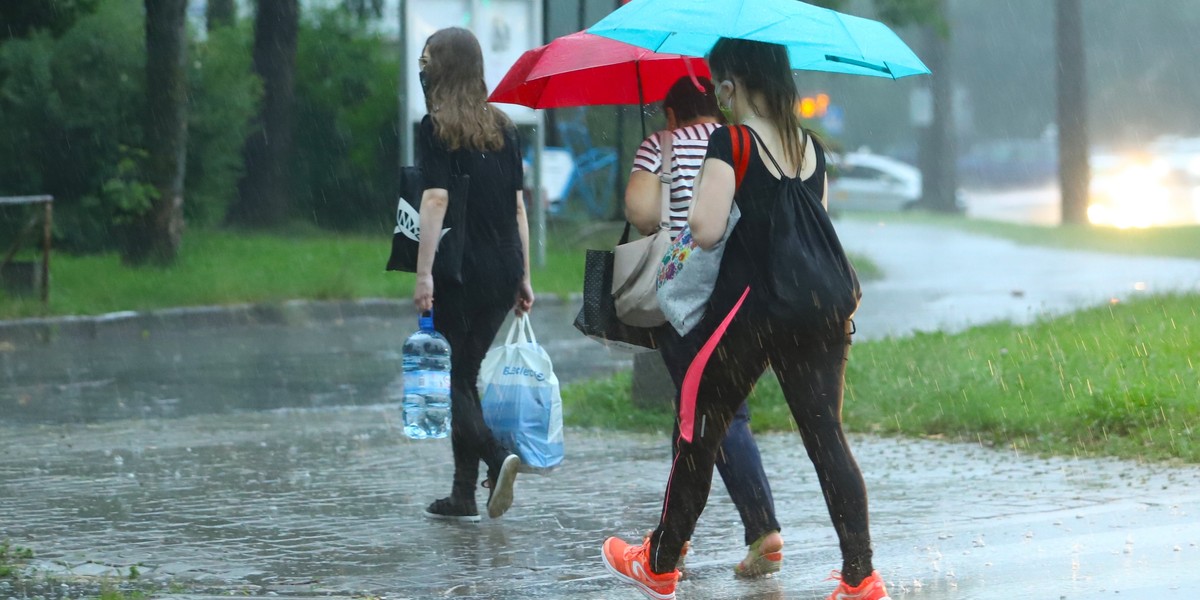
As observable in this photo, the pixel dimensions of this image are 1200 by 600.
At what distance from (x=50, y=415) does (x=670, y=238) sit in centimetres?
543

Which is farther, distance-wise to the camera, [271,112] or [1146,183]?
[1146,183]

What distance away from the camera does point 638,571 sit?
491 centimetres

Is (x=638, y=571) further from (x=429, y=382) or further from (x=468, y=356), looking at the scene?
(x=429, y=382)

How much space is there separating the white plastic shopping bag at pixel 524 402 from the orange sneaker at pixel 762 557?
1.17 metres

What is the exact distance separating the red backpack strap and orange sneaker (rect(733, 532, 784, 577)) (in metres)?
1.31

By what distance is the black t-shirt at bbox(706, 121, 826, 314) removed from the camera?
14.7 ft

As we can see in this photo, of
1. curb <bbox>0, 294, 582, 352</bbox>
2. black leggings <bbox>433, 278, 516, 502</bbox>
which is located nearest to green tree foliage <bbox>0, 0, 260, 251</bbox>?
curb <bbox>0, 294, 582, 352</bbox>

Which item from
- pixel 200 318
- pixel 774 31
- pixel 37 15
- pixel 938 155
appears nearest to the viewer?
pixel 774 31

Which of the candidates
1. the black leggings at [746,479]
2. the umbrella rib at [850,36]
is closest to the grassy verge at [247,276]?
the black leggings at [746,479]

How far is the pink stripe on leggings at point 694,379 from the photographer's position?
15.0ft

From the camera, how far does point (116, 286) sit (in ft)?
48.5

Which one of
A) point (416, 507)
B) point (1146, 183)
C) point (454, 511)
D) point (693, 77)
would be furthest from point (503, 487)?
point (1146, 183)

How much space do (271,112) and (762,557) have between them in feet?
64.7

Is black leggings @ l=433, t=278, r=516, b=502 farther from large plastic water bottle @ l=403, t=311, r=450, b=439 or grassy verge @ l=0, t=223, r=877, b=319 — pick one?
grassy verge @ l=0, t=223, r=877, b=319
